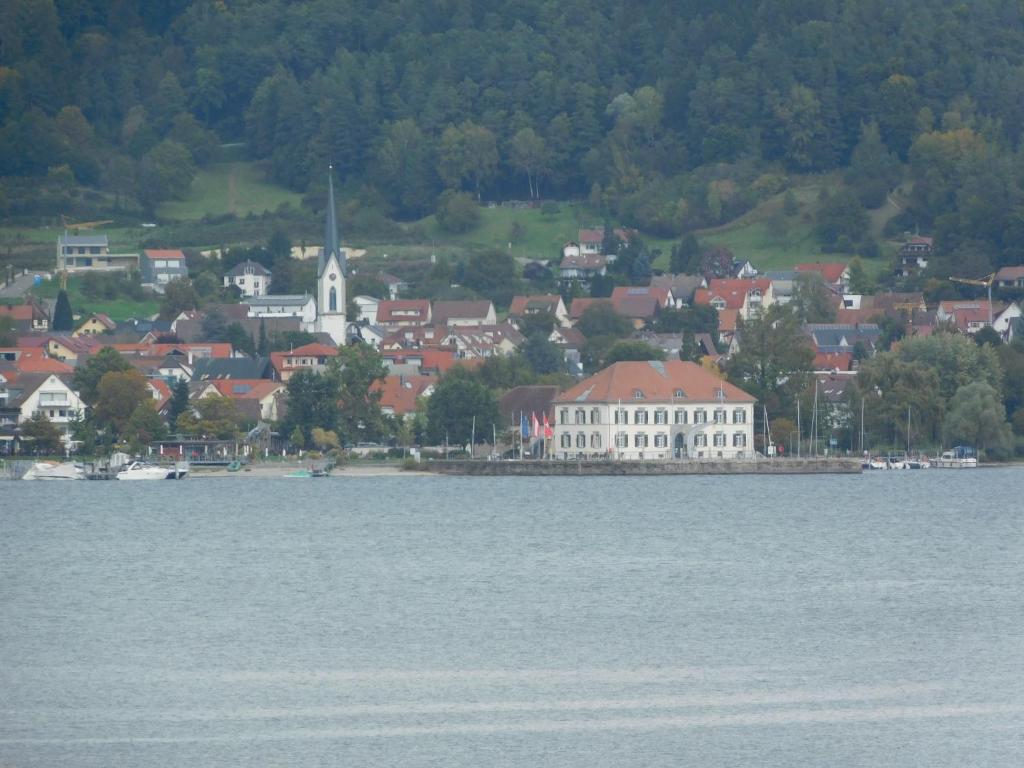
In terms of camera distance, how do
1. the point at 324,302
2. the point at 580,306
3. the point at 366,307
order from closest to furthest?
the point at 324,302 < the point at 580,306 < the point at 366,307

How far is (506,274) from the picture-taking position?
118 meters

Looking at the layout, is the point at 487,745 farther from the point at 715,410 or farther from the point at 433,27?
the point at 433,27

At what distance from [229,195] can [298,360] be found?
1914 inches

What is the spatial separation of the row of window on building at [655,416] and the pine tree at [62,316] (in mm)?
41805

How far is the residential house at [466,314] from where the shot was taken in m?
111

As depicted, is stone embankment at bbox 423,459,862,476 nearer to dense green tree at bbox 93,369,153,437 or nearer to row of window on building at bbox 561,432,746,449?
row of window on building at bbox 561,432,746,449

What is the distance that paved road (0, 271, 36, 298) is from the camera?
11888 centimetres

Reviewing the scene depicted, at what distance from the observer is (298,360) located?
9169cm

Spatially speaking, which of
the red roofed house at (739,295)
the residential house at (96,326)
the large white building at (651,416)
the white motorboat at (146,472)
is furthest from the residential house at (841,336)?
the white motorboat at (146,472)

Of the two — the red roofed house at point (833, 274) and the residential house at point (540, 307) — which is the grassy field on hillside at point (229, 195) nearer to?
the residential house at point (540, 307)

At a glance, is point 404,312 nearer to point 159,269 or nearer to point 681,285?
point 681,285

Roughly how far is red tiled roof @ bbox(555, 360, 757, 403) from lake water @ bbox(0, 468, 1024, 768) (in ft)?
41.4

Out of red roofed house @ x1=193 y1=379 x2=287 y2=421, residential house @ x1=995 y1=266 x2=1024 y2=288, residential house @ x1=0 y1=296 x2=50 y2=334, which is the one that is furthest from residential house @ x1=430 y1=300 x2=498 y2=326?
red roofed house @ x1=193 y1=379 x2=287 y2=421

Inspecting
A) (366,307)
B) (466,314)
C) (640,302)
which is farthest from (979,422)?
(366,307)
